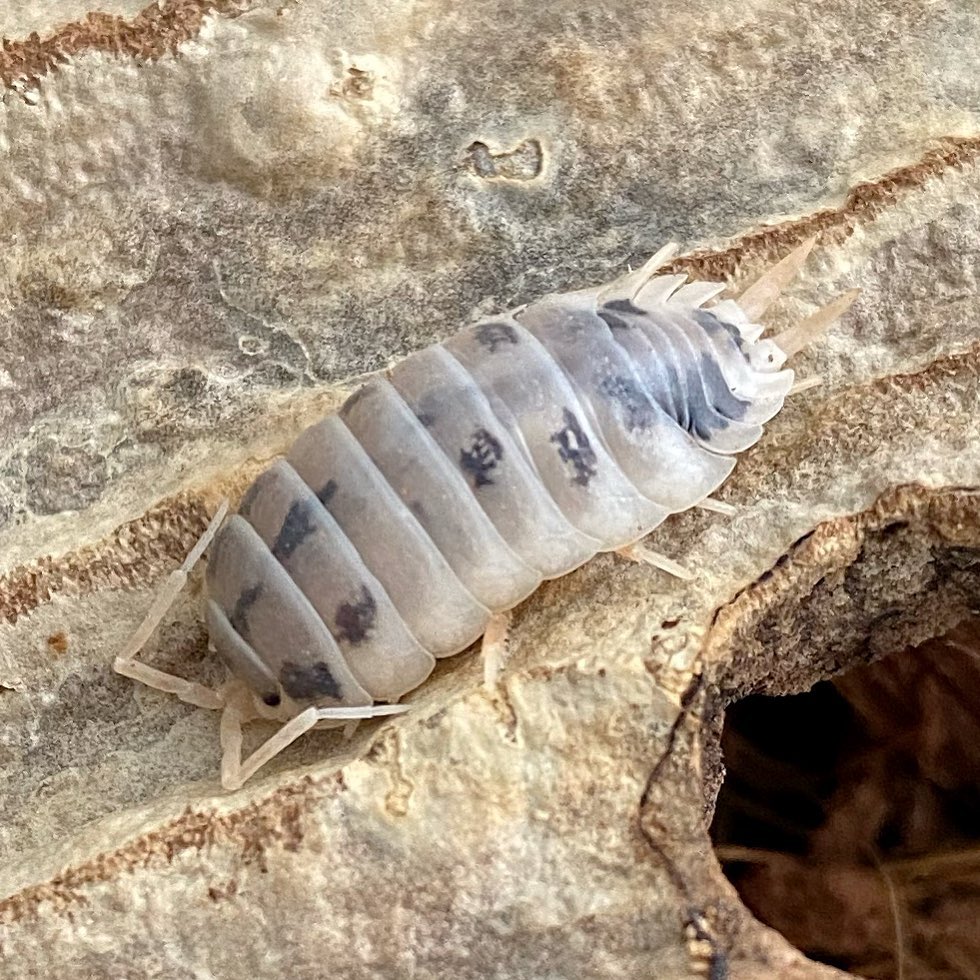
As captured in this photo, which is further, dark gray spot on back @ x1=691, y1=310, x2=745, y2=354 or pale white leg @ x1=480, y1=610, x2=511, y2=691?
dark gray spot on back @ x1=691, y1=310, x2=745, y2=354

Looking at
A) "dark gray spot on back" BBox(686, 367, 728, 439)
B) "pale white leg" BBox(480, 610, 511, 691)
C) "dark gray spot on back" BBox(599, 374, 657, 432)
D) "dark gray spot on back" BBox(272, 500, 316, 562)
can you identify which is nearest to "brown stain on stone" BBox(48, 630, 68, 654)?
"dark gray spot on back" BBox(272, 500, 316, 562)

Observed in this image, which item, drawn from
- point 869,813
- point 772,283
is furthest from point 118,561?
point 869,813

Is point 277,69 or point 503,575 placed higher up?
point 277,69

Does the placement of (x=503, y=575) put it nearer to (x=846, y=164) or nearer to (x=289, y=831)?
(x=289, y=831)

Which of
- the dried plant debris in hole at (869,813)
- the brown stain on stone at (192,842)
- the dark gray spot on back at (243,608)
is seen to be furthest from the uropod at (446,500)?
the dried plant debris in hole at (869,813)

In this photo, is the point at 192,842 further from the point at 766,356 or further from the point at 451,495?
the point at 766,356

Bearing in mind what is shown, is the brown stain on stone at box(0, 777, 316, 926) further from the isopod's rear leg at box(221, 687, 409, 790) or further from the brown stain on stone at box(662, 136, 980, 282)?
the brown stain on stone at box(662, 136, 980, 282)

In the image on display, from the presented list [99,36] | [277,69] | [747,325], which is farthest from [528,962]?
[99,36]
